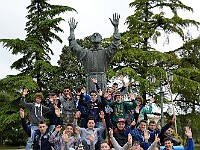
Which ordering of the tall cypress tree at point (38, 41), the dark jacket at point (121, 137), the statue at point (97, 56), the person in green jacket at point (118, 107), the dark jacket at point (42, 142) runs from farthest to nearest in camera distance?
1. the tall cypress tree at point (38, 41)
2. the statue at point (97, 56)
3. the person in green jacket at point (118, 107)
4. the dark jacket at point (121, 137)
5. the dark jacket at point (42, 142)

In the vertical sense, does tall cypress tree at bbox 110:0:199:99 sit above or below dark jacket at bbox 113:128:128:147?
above

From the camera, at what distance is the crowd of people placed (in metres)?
8.00

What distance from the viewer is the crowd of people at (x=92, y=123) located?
26.2 ft

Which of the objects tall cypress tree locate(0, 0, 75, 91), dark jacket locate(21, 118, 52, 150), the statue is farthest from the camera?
tall cypress tree locate(0, 0, 75, 91)

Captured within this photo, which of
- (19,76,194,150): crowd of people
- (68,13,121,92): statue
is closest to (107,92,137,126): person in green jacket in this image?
(19,76,194,150): crowd of people

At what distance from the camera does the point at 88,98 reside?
9.64 m

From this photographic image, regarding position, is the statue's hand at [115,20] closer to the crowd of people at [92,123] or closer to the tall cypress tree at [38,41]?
the crowd of people at [92,123]

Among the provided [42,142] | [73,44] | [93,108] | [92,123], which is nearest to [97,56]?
[73,44]

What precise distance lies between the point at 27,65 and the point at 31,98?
355 centimetres

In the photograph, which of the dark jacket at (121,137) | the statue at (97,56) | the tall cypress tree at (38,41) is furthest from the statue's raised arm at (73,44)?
the tall cypress tree at (38,41)

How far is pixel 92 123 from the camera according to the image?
27.8 ft

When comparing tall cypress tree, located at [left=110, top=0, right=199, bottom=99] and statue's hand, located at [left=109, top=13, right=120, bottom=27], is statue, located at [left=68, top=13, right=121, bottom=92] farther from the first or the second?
tall cypress tree, located at [left=110, top=0, right=199, bottom=99]

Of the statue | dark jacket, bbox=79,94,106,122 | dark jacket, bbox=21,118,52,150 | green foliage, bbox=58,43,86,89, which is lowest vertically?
dark jacket, bbox=21,118,52,150

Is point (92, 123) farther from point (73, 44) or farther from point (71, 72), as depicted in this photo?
point (71, 72)
